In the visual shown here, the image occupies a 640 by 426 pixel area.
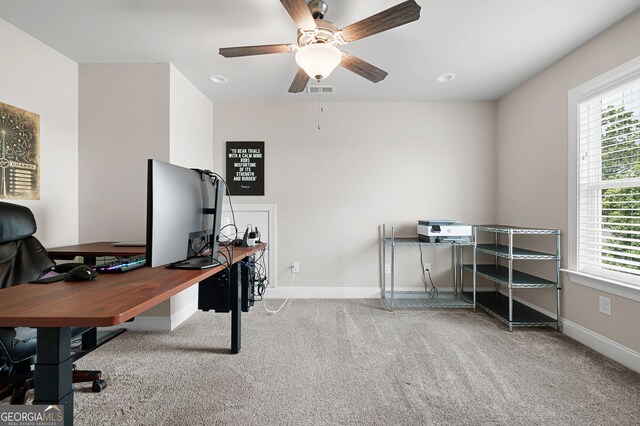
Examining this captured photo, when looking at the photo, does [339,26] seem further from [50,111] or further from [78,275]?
[50,111]

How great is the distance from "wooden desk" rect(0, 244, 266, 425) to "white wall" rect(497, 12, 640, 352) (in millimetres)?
2800

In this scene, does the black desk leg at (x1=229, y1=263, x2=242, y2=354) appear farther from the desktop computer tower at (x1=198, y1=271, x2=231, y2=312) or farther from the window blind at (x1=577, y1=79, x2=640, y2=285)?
the window blind at (x1=577, y1=79, x2=640, y2=285)

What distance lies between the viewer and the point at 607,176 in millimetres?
2041

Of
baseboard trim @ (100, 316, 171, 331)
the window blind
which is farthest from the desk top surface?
the window blind

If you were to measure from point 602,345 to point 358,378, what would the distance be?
72.3 inches

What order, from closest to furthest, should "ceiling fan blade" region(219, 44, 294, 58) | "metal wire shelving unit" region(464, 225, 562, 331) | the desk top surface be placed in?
the desk top surface, "ceiling fan blade" region(219, 44, 294, 58), "metal wire shelving unit" region(464, 225, 562, 331)

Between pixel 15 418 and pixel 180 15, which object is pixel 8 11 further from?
pixel 15 418

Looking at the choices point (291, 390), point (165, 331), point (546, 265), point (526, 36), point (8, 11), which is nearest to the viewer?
point (291, 390)

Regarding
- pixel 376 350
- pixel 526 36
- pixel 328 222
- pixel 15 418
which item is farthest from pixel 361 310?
pixel 526 36

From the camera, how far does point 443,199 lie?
3246 mm

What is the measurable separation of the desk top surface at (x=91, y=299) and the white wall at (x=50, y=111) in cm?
166

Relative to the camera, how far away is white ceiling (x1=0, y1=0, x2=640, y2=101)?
172cm

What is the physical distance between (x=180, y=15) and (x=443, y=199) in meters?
3.04

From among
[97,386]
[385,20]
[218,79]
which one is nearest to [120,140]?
[218,79]
